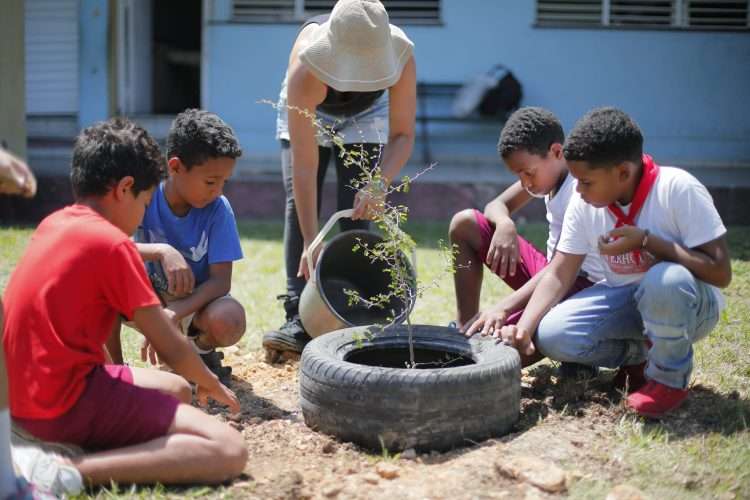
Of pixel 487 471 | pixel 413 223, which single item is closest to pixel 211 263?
pixel 487 471

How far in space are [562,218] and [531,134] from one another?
0.42 meters

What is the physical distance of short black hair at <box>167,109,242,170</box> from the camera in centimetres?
388

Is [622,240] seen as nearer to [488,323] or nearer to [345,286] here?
[488,323]

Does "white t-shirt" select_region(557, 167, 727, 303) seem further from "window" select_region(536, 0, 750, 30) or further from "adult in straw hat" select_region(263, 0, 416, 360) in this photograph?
"window" select_region(536, 0, 750, 30)

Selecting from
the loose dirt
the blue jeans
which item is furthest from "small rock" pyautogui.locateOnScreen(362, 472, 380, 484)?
the blue jeans

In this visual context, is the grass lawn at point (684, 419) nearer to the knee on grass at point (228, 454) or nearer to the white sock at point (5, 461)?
the knee on grass at point (228, 454)

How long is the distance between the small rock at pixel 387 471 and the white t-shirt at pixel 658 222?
4.31 ft

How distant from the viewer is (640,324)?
3.71m

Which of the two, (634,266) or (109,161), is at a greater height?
(109,161)

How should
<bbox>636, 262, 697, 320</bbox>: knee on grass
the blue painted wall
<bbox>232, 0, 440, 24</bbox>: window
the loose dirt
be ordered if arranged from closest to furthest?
the loose dirt, <bbox>636, 262, 697, 320</bbox>: knee on grass, the blue painted wall, <bbox>232, 0, 440, 24</bbox>: window

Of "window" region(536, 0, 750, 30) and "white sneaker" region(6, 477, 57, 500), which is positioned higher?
"window" region(536, 0, 750, 30)

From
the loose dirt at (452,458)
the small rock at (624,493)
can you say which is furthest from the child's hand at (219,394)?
the small rock at (624,493)

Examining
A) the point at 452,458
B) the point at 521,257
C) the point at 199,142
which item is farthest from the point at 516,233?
the point at 199,142

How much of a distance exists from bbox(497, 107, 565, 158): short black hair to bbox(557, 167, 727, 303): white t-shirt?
0.41m
